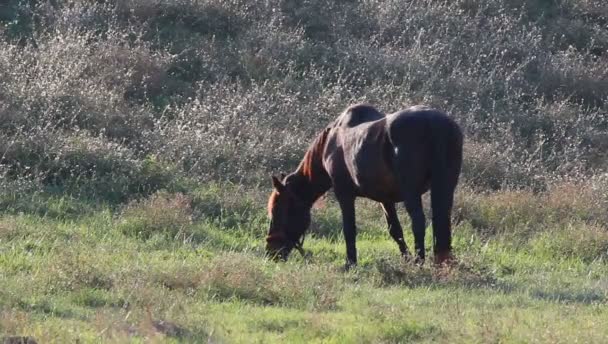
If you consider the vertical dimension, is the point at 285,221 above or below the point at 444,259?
below

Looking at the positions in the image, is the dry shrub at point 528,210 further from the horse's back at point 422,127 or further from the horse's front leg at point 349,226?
the horse's back at point 422,127

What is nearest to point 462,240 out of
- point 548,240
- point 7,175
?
point 548,240

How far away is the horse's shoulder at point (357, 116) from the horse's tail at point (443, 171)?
5.14 feet

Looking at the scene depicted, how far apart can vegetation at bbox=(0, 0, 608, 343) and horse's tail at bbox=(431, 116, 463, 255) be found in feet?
1.60

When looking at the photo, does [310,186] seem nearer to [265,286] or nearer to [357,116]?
[357,116]

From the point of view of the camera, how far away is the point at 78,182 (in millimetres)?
14891

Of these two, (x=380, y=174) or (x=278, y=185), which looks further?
(x=278, y=185)

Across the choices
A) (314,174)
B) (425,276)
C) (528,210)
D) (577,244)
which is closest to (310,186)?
(314,174)

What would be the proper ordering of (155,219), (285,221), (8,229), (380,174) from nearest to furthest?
(380,174), (8,229), (285,221), (155,219)

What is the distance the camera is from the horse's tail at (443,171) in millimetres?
10711

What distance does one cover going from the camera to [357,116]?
12.2 metres

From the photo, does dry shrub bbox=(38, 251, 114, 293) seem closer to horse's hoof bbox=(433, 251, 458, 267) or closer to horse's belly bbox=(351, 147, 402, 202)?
horse's belly bbox=(351, 147, 402, 202)

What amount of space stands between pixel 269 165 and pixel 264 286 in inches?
277

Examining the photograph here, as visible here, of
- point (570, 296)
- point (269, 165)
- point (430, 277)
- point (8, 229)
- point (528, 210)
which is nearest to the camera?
point (570, 296)
